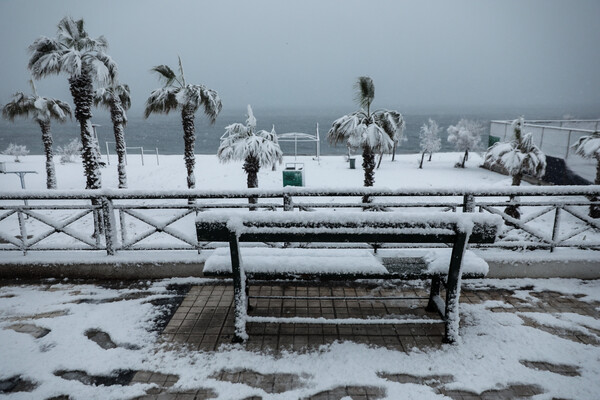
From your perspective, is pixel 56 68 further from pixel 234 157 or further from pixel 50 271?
pixel 50 271

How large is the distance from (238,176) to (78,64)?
1210cm

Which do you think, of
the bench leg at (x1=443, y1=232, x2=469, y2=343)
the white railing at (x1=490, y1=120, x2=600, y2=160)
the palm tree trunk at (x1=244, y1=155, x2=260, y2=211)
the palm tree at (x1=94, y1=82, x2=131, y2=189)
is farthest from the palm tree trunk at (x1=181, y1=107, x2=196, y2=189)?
the bench leg at (x1=443, y1=232, x2=469, y2=343)

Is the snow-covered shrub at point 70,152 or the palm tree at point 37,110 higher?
the palm tree at point 37,110

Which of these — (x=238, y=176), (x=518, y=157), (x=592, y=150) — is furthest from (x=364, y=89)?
(x=238, y=176)

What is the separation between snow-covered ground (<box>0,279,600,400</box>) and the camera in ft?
9.78

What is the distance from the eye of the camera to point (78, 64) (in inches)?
506

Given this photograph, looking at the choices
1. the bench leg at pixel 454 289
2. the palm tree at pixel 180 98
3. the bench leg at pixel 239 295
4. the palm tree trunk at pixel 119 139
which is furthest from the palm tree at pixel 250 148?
the bench leg at pixel 454 289

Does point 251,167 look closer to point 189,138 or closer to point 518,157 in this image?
point 189,138

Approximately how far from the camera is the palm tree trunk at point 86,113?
13.3 meters

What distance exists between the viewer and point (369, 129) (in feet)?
37.9

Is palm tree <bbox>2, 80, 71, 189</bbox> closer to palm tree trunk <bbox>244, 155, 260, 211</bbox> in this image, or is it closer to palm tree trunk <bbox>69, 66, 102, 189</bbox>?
palm tree trunk <bbox>69, 66, 102, 189</bbox>

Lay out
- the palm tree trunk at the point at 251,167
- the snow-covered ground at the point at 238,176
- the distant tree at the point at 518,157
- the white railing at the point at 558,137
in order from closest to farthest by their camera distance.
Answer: the distant tree at the point at 518,157 → the palm tree trunk at the point at 251,167 → the white railing at the point at 558,137 → the snow-covered ground at the point at 238,176

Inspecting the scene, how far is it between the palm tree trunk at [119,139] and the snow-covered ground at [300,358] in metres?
16.7

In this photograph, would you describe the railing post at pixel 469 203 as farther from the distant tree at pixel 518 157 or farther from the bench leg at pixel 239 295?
the distant tree at pixel 518 157
